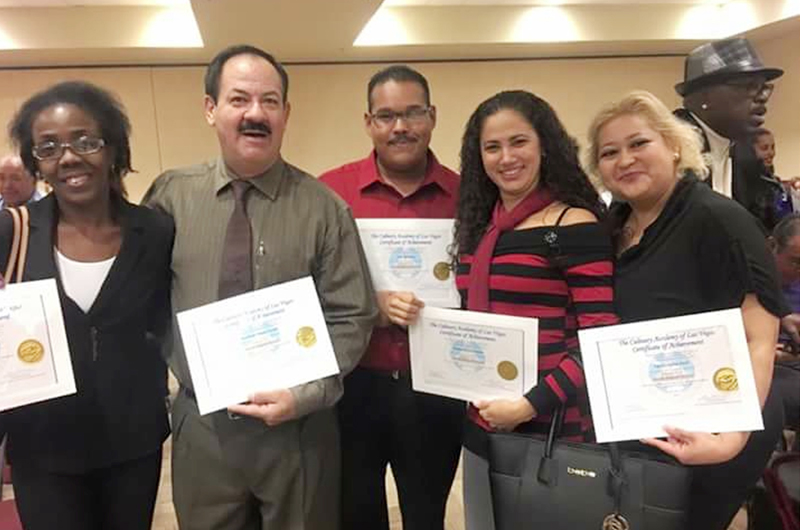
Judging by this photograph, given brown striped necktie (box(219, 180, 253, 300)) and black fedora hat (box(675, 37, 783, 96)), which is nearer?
brown striped necktie (box(219, 180, 253, 300))

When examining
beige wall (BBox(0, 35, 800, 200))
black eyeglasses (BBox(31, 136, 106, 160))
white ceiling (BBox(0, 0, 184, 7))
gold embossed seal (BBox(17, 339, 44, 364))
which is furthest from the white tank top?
beige wall (BBox(0, 35, 800, 200))

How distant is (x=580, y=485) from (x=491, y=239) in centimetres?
62

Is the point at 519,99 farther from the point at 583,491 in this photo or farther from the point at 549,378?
the point at 583,491

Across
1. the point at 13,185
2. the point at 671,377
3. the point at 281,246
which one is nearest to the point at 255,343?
the point at 281,246

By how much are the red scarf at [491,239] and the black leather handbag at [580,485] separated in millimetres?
339

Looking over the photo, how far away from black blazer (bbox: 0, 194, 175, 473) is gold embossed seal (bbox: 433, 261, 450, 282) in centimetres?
74

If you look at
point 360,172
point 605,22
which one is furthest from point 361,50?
point 360,172

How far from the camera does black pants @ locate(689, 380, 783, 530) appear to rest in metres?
1.56

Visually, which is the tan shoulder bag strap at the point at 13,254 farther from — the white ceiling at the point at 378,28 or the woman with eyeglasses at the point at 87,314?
the white ceiling at the point at 378,28

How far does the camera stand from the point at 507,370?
1587 mm

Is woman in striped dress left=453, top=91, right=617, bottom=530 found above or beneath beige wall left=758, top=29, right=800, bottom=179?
beneath

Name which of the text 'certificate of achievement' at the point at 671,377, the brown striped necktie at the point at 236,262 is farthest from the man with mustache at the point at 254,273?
the text 'certificate of achievement' at the point at 671,377

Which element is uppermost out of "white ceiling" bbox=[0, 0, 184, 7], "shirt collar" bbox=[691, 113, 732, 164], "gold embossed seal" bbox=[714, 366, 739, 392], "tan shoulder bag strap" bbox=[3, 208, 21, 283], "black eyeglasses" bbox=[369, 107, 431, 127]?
"white ceiling" bbox=[0, 0, 184, 7]

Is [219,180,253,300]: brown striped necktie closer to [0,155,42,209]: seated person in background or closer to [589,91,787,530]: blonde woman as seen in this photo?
[589,91,787,530]: blonde woman
